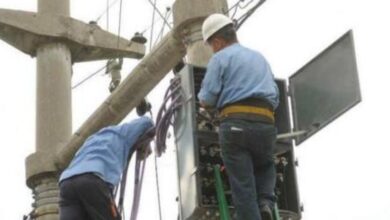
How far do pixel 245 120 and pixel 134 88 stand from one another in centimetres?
327

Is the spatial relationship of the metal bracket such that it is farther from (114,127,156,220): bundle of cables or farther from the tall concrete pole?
(114,127,156,220): bundle of cables

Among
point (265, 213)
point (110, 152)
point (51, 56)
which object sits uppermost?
point (51, 56)

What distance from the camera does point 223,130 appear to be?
8070mm

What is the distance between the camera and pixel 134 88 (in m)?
11.2

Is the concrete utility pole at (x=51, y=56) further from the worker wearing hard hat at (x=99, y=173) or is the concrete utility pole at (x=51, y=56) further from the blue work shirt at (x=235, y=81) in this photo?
the blue work shirt at (x=235, y=81)

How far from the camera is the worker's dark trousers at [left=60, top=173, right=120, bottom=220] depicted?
9.02 m

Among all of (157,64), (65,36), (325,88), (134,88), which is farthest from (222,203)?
(65,36)

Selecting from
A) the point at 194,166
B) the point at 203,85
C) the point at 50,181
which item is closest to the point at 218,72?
the point at 203,85

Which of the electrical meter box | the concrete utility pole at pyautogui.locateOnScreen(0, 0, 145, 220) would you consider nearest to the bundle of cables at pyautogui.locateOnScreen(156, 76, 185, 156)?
the electrical meter box

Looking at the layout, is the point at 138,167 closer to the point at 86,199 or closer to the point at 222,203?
the point at 86,199

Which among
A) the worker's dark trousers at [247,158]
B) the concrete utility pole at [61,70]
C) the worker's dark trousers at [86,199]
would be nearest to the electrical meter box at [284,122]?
the worker's dark trousers at [247,158]

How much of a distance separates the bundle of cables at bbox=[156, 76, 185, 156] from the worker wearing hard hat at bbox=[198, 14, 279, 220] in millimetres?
584

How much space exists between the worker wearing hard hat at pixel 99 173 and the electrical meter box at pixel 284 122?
66 centimetres

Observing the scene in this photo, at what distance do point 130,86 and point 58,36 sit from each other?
293 centimetres
